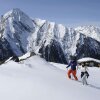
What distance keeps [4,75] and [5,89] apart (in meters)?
4.52

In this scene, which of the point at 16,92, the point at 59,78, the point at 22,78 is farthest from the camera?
the point at 59,78

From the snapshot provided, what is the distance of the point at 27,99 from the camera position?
1975cm

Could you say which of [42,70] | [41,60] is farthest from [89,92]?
[41,60]

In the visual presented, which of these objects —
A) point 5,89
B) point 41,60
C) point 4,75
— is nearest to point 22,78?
point 4,75

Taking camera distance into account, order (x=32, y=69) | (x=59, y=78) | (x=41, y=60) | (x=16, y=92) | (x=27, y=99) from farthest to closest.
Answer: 1. (x=41, y=60)
2. (x=32, y=69)
3. (x=59, y=78)
4. (x=16, y=92)
5. (x=27, y=99)

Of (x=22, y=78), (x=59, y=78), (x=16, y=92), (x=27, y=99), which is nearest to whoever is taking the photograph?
(x=27, y=99)

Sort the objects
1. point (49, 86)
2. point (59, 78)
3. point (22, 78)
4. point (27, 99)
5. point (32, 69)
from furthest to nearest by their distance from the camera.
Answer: point (32, 69) → point (59, 78) → point (22, 78) → point (49, 86) → point (27, 99)

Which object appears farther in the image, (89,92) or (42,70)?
(42,70)

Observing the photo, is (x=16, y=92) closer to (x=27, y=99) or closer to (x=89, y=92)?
(x=27, y=99)

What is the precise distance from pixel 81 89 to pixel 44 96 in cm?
471

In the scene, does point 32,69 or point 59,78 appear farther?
point 32,69

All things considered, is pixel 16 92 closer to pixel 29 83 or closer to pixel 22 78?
pixel 29 83

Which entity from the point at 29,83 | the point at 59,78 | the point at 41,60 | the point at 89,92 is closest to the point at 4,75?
the point at 29,83

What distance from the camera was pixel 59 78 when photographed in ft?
93.2
